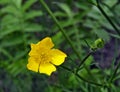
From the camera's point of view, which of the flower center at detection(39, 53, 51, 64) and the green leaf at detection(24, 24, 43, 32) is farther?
the green leaf at detection(24, 24, 43, 32)

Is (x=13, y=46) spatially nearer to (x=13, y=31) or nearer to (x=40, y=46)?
(x=13, y=31)

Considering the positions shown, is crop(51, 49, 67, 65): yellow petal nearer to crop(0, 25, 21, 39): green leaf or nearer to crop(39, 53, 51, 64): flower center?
crop(39, 53, 51, 64): flower center

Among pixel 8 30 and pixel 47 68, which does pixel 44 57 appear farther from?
pixel 8 30

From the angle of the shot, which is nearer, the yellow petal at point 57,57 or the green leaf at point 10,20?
the yellow petal at point 57,57

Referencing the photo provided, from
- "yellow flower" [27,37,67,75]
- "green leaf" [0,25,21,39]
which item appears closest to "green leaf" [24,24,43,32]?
"green leaf" [0,25,21,39]

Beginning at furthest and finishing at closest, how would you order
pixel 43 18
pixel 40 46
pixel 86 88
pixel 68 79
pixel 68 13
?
pixel 43 18, pixel 68 13, pixel 68 79, pixel 86 88, pixel 40 46

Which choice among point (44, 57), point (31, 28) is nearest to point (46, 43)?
point (44, 57)

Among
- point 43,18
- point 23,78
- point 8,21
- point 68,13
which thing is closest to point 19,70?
point 23,78

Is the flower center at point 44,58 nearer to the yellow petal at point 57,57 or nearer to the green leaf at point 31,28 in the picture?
the yellow petal at point 57,57

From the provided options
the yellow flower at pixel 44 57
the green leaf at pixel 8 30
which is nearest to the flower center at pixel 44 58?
the yellow flower at pixel 44 57
